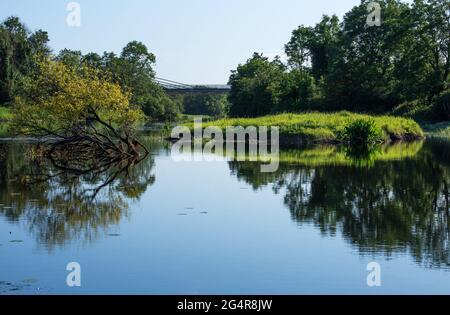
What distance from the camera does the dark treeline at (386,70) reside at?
6238 cm

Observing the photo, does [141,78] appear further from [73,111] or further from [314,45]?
[73,111]

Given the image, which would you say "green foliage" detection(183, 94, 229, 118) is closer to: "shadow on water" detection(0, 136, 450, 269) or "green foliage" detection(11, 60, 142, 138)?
"green foliage" detection(11, 60, 142, 138)

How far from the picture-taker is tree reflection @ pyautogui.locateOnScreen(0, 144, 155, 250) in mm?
14570

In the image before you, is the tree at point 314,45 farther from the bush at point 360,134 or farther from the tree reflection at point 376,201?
the tree reflection at point 376,201

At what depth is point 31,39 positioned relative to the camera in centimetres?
9619

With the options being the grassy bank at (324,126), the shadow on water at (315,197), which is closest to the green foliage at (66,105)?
the shadow on water at (315,197)

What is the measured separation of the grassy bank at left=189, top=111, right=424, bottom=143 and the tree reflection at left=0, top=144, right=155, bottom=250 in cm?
1654

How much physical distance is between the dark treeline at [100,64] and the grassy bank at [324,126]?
34.8 m

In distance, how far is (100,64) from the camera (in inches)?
3880

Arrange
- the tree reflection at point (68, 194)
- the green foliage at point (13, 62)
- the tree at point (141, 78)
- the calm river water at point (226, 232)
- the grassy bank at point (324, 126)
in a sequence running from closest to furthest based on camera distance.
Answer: the calm river water at point (226, 232)
the tree reflection at point (68, 194)
the grassy bank at point (324, 126)
the green foliage at point (13, 62)
the tree at point (141, 78)

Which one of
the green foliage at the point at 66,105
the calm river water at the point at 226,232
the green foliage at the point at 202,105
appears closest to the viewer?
the calm river water at the point at 226,232

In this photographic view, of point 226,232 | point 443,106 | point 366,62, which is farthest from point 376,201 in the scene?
point 366,62

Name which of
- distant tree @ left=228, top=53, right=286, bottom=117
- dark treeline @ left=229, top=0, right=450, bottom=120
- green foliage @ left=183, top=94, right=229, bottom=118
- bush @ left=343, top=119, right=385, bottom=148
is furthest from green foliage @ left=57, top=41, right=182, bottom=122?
bush @ left=343, top=119, right=385, bottom=148
